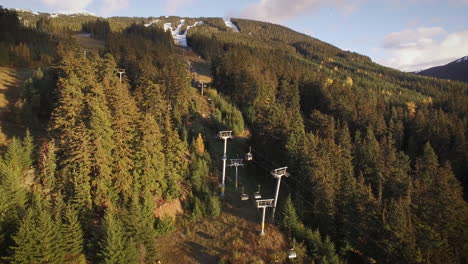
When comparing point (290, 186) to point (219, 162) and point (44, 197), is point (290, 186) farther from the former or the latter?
point (44, 197)

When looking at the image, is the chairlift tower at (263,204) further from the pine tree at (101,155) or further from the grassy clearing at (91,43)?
the grassy clearing at (91,43)

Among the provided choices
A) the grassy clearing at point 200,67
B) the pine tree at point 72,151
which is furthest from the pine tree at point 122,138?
the grassy clearing at point 200,67

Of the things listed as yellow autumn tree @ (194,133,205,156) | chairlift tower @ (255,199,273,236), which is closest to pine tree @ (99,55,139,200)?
yellow autumn tree @ (194,133,205,156)

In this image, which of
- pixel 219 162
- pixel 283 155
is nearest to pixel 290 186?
pixel 283 155

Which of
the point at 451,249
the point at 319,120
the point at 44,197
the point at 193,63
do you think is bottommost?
the point at 451,249

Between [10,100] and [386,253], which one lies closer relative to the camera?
[386,253]

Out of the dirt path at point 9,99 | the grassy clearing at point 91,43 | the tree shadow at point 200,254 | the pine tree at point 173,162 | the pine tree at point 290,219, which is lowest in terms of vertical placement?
the tree shadow at point 200,254

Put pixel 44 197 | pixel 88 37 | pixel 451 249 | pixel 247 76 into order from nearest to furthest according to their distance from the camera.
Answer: pixel 44 197 → pixel 451 249 → pixel 247 76 → pixel 88 37

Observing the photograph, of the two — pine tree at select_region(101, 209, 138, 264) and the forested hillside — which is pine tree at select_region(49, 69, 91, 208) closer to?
the forested hillside
